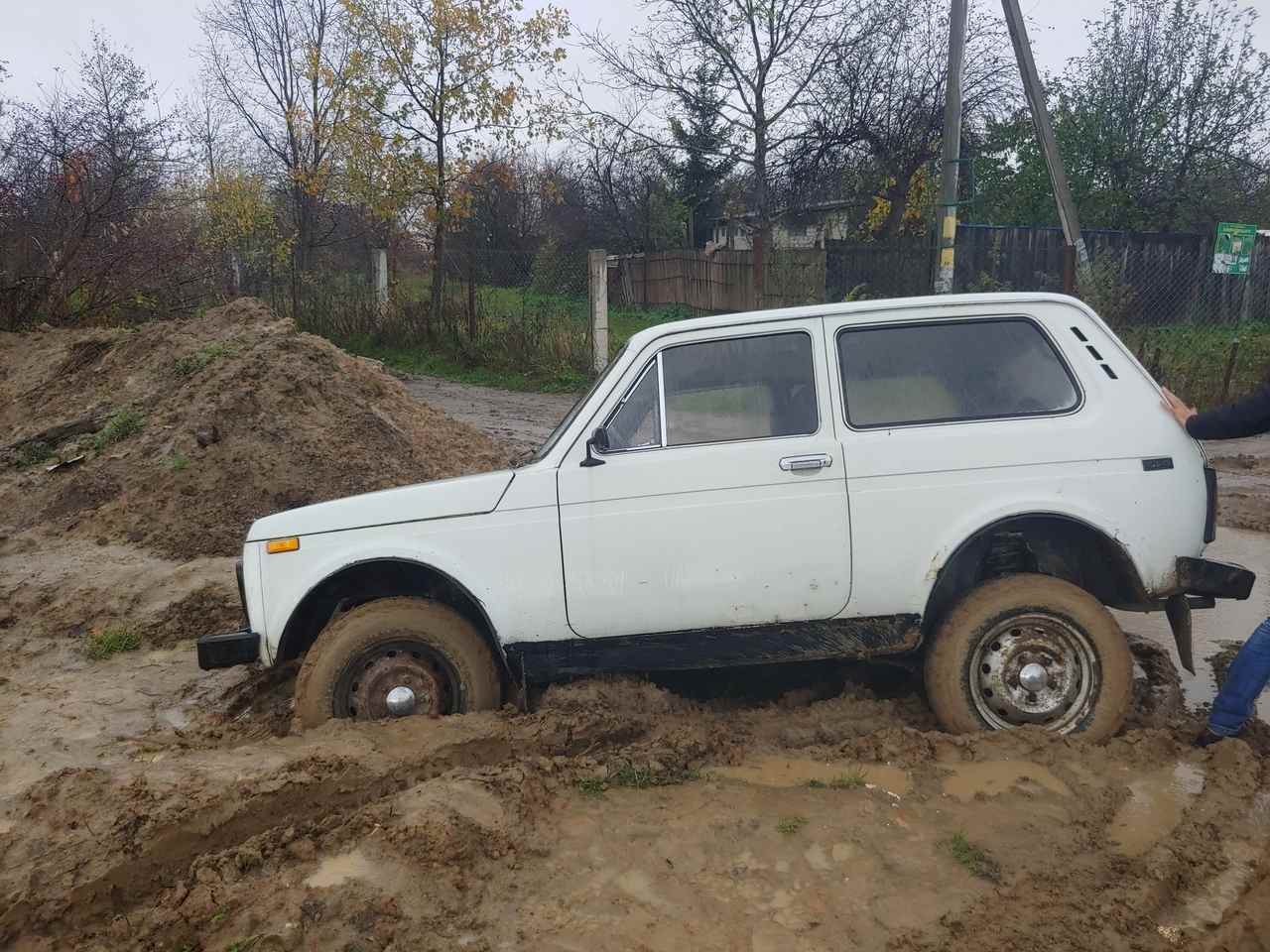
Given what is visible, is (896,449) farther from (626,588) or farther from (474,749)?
(474,749)

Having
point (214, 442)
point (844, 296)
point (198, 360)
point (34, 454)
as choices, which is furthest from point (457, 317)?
point (214, 442)

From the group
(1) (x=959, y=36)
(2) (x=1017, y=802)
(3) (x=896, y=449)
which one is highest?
(1) (x=959, y=36)

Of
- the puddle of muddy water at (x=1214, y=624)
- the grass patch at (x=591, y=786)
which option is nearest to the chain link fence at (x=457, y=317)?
the puddle of muddy water at (x=1214, y=624)

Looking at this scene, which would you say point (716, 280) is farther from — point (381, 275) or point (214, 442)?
point (214, 442)

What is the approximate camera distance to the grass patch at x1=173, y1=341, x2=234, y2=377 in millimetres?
10500

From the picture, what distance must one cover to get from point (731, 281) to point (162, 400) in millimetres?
13967

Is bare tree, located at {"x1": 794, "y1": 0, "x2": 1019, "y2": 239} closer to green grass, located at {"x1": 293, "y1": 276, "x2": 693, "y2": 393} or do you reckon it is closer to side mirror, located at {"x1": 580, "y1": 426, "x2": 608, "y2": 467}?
green grass, located at {"x1": 293, "y1": 276, "x2": 693, "y2": 393}

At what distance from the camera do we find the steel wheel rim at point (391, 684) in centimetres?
436

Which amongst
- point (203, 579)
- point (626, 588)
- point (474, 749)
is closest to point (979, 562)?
point (626, 588)

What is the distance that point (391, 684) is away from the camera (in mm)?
4379

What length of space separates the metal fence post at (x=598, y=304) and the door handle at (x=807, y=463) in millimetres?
10501

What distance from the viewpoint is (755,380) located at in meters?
4.32

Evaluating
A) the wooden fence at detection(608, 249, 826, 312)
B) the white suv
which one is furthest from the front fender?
the wooden fence at detection(608, 249, 826, 312)

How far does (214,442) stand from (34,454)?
2511 mm
